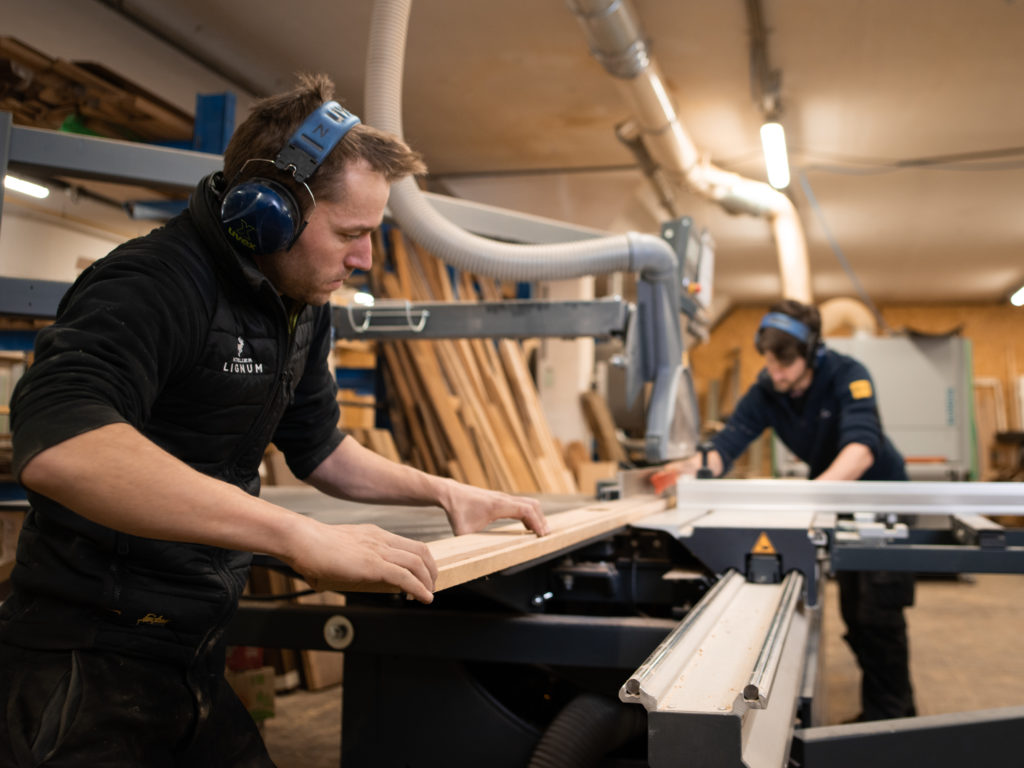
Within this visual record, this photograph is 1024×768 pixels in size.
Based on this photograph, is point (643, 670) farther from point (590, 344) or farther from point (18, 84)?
point (590, 344)

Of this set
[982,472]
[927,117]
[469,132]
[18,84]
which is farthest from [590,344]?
[982,472]

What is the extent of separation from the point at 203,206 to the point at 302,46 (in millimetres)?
4179

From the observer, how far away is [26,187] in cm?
353

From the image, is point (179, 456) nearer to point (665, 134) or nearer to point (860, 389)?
point (860, 389)

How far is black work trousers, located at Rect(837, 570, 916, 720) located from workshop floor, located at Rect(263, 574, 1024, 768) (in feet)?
0.57

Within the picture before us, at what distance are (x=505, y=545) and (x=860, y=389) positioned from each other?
7.41 feet

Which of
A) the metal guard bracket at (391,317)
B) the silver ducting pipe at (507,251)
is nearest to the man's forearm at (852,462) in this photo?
the silver ducting pipe at (507,251)

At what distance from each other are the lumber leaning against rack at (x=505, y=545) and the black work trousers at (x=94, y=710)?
39 cm

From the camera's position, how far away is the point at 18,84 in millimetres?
3186

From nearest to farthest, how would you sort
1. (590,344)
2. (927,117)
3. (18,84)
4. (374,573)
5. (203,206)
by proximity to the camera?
(374,573)
(203,206)
(18,84)
(927,117)
(590,344)

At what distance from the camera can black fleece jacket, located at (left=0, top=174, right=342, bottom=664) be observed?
3.07 feet

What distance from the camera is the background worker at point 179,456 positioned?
0.88m

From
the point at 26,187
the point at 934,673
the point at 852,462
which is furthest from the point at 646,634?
the point at 934,673

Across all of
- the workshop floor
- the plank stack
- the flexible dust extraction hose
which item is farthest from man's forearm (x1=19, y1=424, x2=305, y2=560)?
the plank stack
